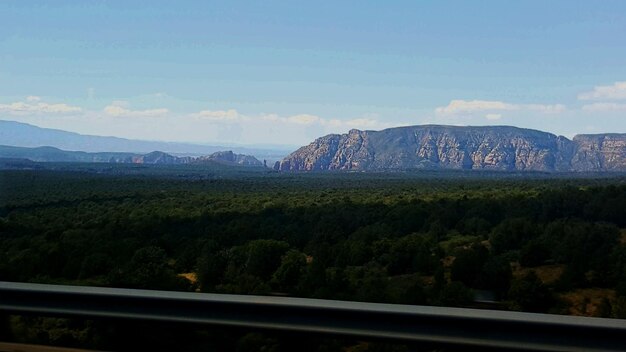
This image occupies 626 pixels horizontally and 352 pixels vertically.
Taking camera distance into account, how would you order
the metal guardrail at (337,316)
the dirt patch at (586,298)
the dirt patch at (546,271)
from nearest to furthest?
the metal guardrail at (337,316), the dirt patch at (586,298), the dirt patch at (546,271)

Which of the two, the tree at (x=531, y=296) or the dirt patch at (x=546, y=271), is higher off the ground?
the tree at (x=531, y=296)

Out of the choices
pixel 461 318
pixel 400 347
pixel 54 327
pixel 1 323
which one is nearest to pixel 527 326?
pixel 461 318

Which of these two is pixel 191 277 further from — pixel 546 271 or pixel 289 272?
pixel 546 271

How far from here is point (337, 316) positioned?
423 cm

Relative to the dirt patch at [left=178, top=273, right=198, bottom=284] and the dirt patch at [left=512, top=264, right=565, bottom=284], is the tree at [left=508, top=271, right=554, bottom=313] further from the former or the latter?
the dirt patch at [left=178, top=273, right=198, bottom=284]

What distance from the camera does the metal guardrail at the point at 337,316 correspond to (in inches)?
149

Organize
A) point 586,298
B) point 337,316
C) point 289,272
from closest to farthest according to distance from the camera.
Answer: point 337,316, point 289,272, point 586,298

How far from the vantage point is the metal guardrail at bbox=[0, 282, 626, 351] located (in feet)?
12.4

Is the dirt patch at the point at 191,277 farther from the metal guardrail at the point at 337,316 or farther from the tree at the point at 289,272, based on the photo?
the metal guardrail at the point at 337,316

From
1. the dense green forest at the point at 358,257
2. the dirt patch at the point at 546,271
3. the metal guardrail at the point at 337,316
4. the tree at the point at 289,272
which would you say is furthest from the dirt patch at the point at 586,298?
the metal guardrail at the point at 337,316

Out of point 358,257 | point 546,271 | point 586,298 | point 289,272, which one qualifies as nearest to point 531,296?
point 586,298

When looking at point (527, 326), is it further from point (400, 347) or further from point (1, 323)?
point (1, 323)

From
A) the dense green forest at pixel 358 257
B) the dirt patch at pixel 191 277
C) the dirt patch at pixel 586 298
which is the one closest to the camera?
the dense green forest at pixel 358 257

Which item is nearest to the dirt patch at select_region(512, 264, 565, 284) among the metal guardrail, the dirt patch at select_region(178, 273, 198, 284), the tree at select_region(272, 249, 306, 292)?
the tree at select_region(272, 249, 306, 292)
